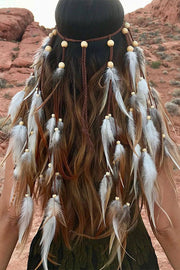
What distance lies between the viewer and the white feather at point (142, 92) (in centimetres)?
92

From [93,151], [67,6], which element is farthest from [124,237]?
[67,6]

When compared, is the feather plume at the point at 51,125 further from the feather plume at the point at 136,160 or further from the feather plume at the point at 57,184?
the feather plume at the point at 136,160

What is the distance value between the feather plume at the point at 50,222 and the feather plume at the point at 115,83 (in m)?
0.34

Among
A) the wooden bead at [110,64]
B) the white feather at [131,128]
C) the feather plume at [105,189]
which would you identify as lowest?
the feather plume at [105,189]

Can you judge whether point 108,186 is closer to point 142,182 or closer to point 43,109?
point 142,182

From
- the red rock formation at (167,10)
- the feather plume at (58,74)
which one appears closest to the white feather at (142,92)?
the feather plume at (58,74)

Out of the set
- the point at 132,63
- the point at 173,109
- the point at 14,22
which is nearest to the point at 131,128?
the point at 132,63

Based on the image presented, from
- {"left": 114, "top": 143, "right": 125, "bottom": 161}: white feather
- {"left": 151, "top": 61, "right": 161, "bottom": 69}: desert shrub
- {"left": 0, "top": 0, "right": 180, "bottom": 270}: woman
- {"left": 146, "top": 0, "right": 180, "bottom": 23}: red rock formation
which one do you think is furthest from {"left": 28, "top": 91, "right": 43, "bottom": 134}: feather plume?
{"left": 146, "top": 0, "right": 180, "bottom": 23}: red rock formation

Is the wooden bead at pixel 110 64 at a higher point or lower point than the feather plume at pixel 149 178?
higher

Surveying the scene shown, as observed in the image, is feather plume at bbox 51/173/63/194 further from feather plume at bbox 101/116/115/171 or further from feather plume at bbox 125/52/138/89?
feather plume at bbox 125/52/138/89

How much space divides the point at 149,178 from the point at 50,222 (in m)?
0.33

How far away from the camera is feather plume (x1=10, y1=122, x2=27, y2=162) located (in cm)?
100

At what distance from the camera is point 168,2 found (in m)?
33.4

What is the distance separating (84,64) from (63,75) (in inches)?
3.4
